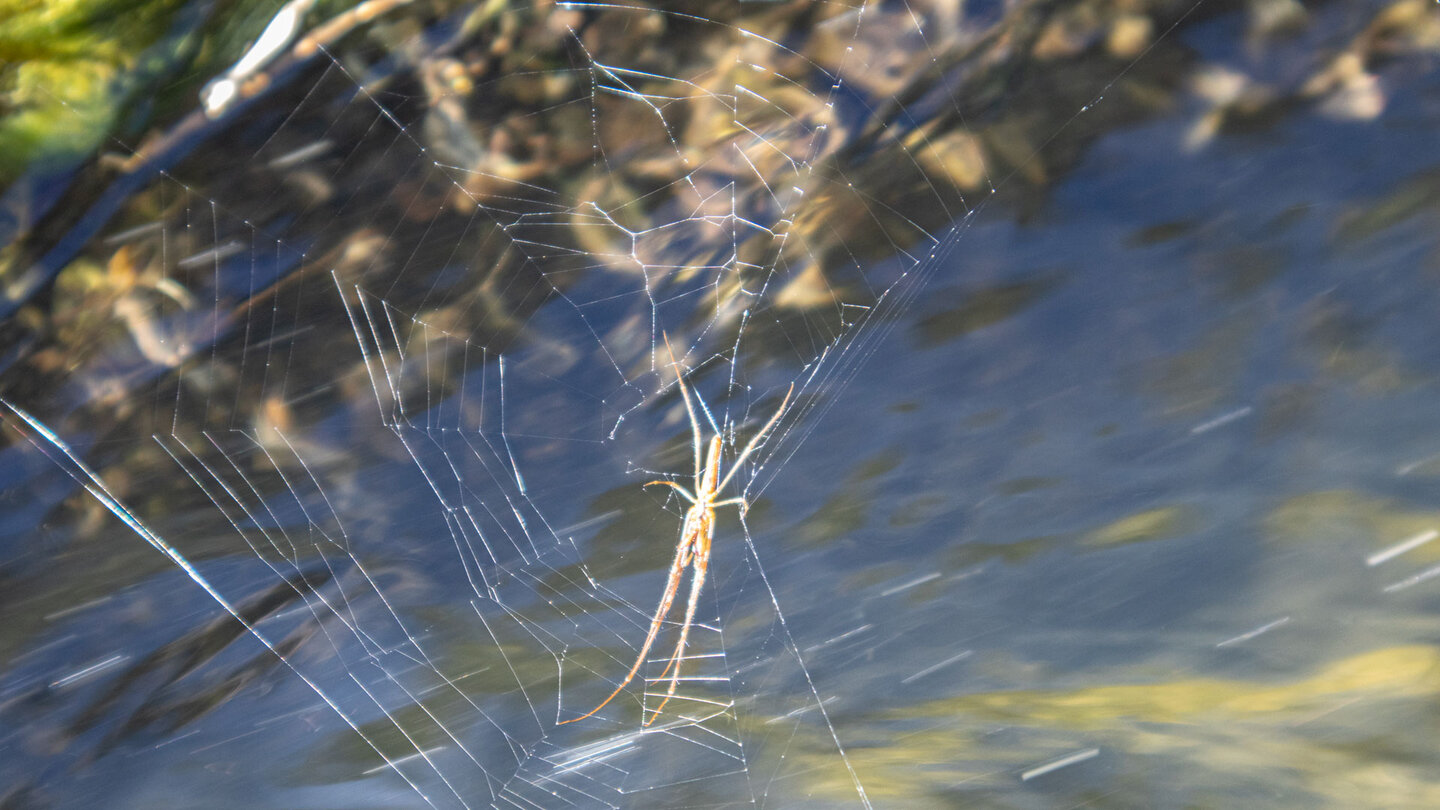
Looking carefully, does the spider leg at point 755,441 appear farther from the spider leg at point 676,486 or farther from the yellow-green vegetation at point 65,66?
the yellow-green vegetation at point 65,66

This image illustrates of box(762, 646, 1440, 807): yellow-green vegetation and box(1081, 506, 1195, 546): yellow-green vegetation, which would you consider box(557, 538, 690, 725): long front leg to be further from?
box(1081, 506, 1195, 546): yellow-green vegetation

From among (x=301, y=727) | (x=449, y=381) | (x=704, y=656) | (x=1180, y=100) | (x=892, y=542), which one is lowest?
(x=301, y=727)

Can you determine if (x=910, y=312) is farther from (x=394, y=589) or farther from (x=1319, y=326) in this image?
(x=394, y=589)

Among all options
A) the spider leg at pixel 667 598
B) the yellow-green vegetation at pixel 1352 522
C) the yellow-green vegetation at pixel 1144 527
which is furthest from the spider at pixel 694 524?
the yellow-green vegetation at pixel 1352 522

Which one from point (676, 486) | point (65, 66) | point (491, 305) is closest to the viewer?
point (65, 66)

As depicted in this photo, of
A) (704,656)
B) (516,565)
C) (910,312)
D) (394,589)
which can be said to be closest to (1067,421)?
(910,312)

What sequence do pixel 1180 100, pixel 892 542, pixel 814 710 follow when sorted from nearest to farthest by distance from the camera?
pixel 1180 100 → pixel 892 542 → pixel 814 710

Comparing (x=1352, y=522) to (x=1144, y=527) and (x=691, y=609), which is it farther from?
(x=691, y=609)

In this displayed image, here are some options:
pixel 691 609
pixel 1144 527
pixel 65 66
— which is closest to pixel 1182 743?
pixel 1144 527
